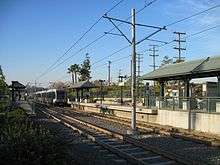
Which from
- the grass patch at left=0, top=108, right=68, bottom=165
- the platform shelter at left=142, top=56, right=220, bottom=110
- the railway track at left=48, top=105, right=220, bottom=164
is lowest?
the railway track at left=48, top=105, right=220, bottom=164

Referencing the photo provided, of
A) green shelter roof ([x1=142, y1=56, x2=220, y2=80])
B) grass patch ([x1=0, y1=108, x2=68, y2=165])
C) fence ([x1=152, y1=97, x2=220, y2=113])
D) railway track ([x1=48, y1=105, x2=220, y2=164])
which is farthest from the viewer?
green shelter roof ([x1=142, y1=56, x2=220, y2=80])

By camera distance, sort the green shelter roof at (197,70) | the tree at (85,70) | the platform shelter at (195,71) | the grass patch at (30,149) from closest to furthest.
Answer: the grass patch at (30,149), the green shelter roof at (197,70), the platform shelter at (195,71), the tree at (85,70)

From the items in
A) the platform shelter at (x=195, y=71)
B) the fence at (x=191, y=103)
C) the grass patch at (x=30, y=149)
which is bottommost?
the grass patch at (x=30, y=149)

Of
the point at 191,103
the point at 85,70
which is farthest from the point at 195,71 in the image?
the point at 85,70

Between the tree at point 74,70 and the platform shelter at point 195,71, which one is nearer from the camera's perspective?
the platform shelter at point 195,71

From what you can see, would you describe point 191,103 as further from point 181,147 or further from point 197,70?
point 181,147

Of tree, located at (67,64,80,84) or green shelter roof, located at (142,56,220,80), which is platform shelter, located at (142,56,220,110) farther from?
tree, located at (67,64,80,84)

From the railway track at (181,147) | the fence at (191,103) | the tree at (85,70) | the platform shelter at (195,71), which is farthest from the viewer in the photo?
the tree at (85,70)

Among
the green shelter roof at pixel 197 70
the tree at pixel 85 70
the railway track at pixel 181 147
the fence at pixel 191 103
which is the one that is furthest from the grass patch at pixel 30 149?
the tree at pixel 85 70

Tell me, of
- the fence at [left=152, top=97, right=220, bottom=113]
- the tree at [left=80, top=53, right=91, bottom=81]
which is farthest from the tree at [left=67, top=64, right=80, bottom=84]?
the fence at [left=152, top=97, right=220, bottom=113]

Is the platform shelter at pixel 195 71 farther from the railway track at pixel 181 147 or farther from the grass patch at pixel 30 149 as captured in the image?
the grass patch at pixel 30 149

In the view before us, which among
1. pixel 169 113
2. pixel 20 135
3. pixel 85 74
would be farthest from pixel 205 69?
pixel 85 74

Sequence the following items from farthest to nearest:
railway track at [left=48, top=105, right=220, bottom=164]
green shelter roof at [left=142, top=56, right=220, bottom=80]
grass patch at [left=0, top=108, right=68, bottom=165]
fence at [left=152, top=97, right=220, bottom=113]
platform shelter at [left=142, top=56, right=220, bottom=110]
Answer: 1. platform shelter at [left=142, top=56, right=220, bottom=110]
2. green shelter roof at [left=142, top=56, right=220, bottom=80]
3. fence at [left=152, top=97, right=220, bottom=113]
4. railway track at [left=48, top=105, right=220, bottom=164]
5. grass patch at [left=0, top=108, right=68, bottom=165]

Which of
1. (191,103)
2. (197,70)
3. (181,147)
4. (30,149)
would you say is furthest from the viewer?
(191,103)
